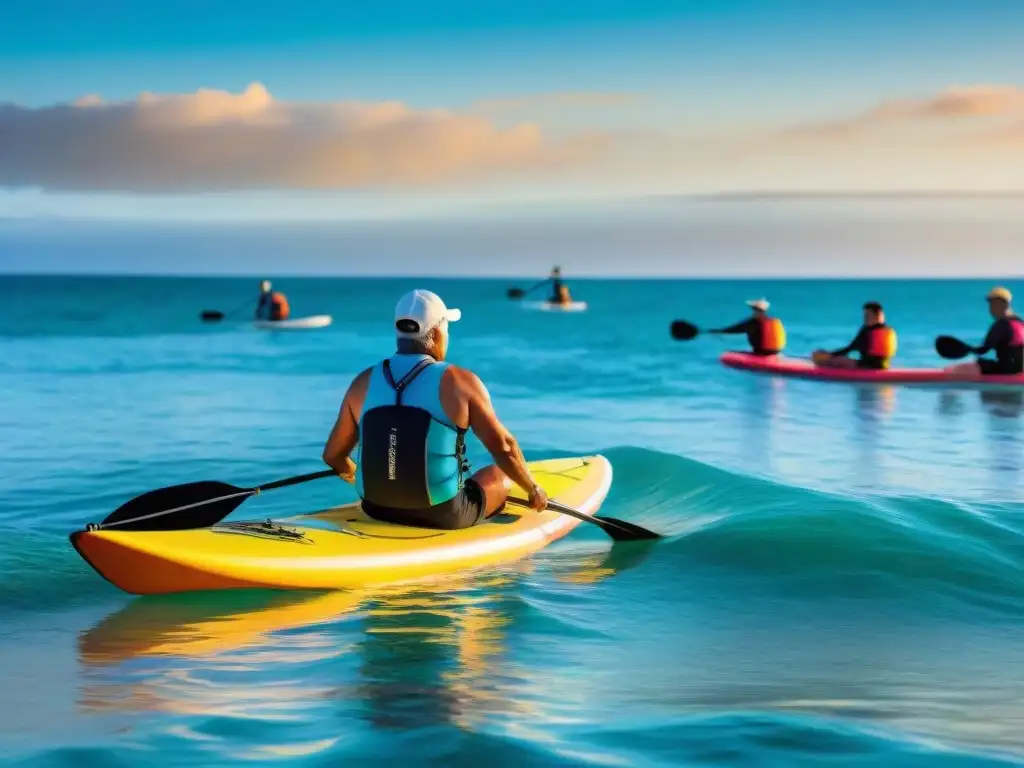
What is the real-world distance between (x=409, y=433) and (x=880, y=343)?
49.7 feet

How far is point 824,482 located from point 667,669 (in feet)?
23.0

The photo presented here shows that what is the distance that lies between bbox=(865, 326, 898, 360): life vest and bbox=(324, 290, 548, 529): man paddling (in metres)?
14.4

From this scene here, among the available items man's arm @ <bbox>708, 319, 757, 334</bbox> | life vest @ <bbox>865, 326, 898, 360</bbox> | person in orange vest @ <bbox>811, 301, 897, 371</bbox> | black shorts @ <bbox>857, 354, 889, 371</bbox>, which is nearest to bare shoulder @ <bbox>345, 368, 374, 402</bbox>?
person in orange vest @ <bbox>811, 301, 897, 371</bbox>

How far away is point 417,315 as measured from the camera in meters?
6.00

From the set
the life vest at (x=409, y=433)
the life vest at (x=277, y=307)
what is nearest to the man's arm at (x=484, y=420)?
the life vest at (x=409, y=433)

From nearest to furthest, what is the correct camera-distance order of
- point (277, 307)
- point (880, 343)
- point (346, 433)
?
point (346, 433) < point (880, 343) < point (277, 307)

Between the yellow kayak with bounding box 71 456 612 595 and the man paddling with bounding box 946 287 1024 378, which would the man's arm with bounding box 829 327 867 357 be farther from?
the yellow kayak with bounding box 71 456 612 595

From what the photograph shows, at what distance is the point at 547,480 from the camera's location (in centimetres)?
821

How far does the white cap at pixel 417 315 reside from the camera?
6004 mm

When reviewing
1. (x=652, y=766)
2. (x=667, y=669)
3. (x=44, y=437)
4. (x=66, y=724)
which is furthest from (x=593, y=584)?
(x=44, y=437)

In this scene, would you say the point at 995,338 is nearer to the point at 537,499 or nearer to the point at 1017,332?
the point at 1017,332

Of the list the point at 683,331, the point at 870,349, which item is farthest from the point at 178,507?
the point at 683,331

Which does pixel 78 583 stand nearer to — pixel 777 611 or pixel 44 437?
pixel 777 611

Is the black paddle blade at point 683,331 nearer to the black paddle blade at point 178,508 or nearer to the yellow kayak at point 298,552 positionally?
the yellow kayak at point 298,552
